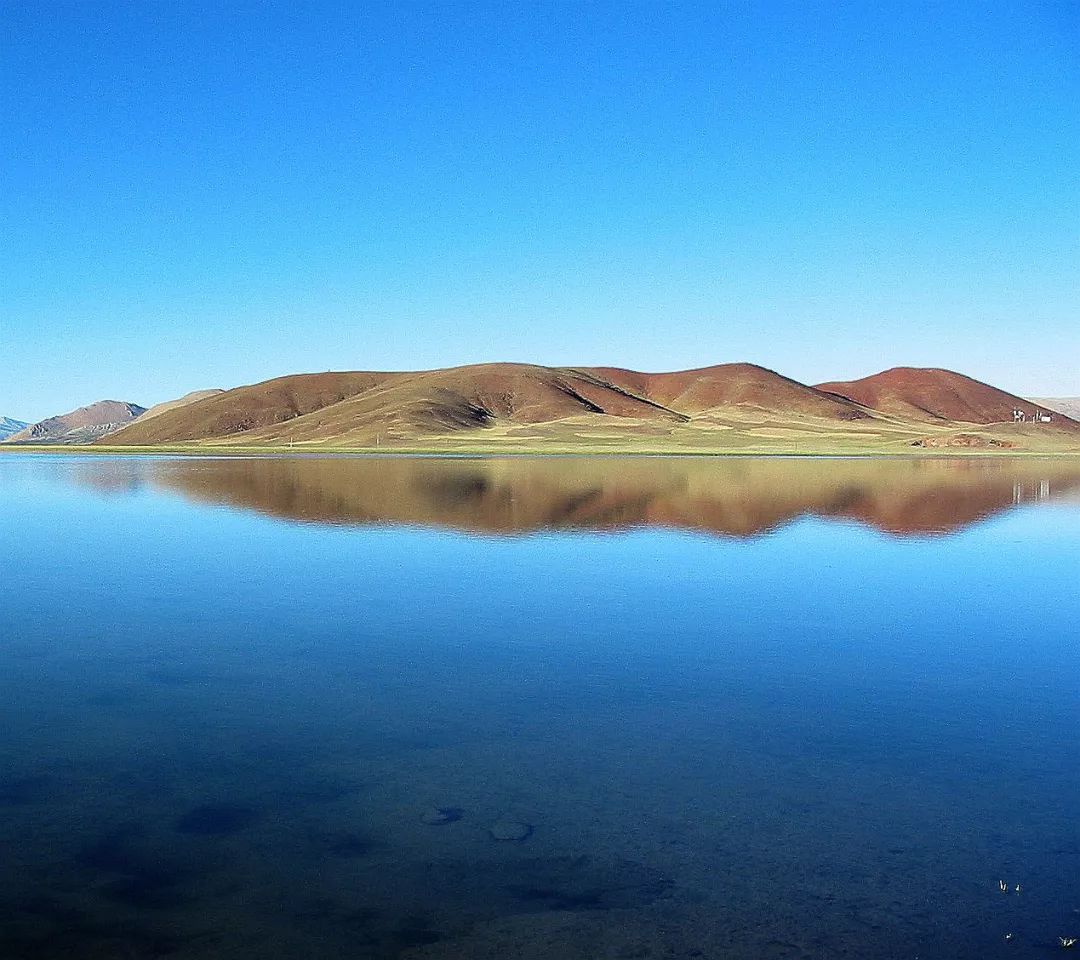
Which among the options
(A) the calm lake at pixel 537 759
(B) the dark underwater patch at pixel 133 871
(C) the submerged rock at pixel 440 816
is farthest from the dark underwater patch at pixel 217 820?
(C) the submerged rock at pixel 440 816

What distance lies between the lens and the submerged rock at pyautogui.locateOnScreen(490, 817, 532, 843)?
8.61 meters

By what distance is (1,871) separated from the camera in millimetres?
7898

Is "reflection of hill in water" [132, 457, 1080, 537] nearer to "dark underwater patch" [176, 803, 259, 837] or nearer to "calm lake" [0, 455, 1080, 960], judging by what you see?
"calm lake" [0, 455, 1080, 960]

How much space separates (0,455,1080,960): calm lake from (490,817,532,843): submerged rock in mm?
46

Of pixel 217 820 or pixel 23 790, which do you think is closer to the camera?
pixel 217 820

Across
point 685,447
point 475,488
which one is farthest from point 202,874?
Answer: point 685,447

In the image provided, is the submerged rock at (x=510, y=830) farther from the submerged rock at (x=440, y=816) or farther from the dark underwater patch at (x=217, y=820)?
the dark underwater patch at (x=217, y=820)

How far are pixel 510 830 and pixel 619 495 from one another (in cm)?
4163

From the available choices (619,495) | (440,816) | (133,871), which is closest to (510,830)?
(440,816)

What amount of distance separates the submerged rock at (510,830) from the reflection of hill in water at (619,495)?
2457cm

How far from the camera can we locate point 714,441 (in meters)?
159

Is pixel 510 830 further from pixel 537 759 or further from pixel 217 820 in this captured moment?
pixel 217 820

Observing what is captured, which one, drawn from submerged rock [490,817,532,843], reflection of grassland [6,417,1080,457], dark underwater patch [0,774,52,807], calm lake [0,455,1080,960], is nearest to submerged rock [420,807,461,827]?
calm lake [0,455,1080,960]

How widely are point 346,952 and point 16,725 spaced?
23.2ft
